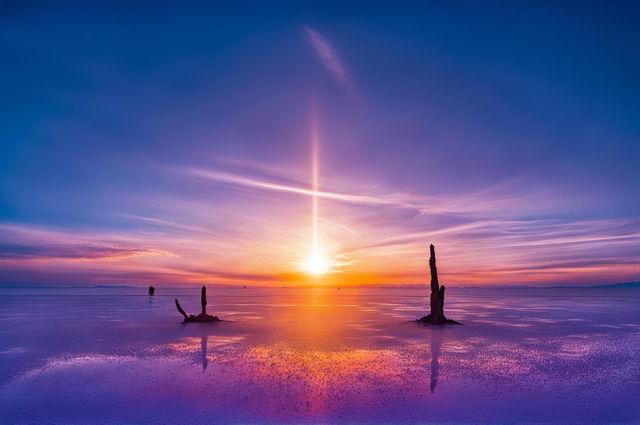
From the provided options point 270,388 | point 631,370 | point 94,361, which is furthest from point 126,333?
point 631,370

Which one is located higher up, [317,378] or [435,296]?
[435,296]

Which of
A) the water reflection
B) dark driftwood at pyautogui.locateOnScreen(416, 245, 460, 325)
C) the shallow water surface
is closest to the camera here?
the shallow water surface

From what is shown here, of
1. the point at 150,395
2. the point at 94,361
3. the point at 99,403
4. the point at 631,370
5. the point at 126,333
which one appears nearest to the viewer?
the point at 99,403

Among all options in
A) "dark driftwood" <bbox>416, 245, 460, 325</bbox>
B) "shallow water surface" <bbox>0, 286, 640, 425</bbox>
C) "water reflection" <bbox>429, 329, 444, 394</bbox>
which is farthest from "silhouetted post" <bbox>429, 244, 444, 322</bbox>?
"shallow water surface" <bbox>0, 286, 640, 425</bbox>

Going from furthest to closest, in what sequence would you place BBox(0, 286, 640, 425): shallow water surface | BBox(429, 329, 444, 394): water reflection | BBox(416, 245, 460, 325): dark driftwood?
BBox(416, 245, 460, 325): dark driftwood → BBox(429, 329, 444, 394): water reflection → BBox(0, 286, 640, 425): shallow water surface

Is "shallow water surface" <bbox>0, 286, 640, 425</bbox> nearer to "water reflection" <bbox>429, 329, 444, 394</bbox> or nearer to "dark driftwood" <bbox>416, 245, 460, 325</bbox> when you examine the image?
"water reflection" <bbox>429, 329, 444, 394</bbox>

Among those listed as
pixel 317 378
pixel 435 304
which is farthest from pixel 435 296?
pixel 317 378

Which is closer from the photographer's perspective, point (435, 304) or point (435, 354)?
point (435, 354)

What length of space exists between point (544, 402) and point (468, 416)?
9.84ft

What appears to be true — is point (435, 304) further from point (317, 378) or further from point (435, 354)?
point (317, 378)

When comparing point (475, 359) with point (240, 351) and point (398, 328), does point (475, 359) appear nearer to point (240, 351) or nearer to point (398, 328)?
point (240, 351)

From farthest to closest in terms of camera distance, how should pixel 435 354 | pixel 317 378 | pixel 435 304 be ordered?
1. pixel 435 304
2. pixel 435 354
3. pixel 317 378

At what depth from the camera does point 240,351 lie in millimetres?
21391

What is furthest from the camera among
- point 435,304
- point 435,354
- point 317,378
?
point 435,304
